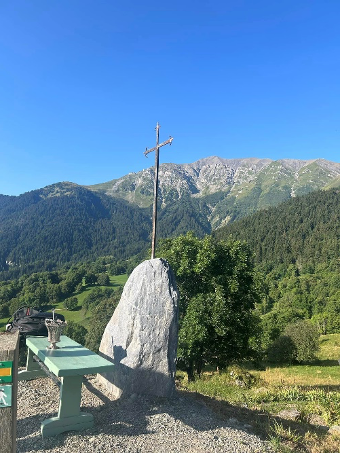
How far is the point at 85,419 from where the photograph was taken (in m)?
6.48

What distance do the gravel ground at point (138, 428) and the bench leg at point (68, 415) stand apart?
0.13 meters

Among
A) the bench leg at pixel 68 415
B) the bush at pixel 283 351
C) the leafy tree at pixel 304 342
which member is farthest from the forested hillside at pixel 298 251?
the bench leg at pixel 68 415

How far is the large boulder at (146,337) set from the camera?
328 inches

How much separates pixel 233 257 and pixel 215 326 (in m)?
3.54

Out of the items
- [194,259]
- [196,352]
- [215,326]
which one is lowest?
[196,352]

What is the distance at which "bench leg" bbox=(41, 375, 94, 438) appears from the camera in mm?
6164

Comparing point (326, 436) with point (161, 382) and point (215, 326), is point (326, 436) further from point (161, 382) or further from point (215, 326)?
point (215, 326)

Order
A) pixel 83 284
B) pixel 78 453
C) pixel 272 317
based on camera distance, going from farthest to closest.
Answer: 1. pixel 83 284
2. pixel 272 317
3. pixel 78 453

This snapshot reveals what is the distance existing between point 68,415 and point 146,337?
2696 mm

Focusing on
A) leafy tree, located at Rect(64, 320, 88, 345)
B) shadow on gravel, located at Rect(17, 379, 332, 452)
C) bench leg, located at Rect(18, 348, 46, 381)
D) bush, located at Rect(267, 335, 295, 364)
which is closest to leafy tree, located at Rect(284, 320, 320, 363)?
bush, located at Rect(267, 335, 295, 364)

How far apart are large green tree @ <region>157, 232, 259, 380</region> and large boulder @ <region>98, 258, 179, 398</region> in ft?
17.4

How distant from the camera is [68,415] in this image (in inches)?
253

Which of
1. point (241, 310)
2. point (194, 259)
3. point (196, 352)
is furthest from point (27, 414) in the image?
point (241, 310)

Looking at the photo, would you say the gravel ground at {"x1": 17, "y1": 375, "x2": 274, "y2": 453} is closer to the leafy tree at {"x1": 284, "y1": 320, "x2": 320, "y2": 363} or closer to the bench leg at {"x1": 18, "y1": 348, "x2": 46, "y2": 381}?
the bench leg at {"x1": 18, "y1": 348, "x2": 46, "y2": 381}
